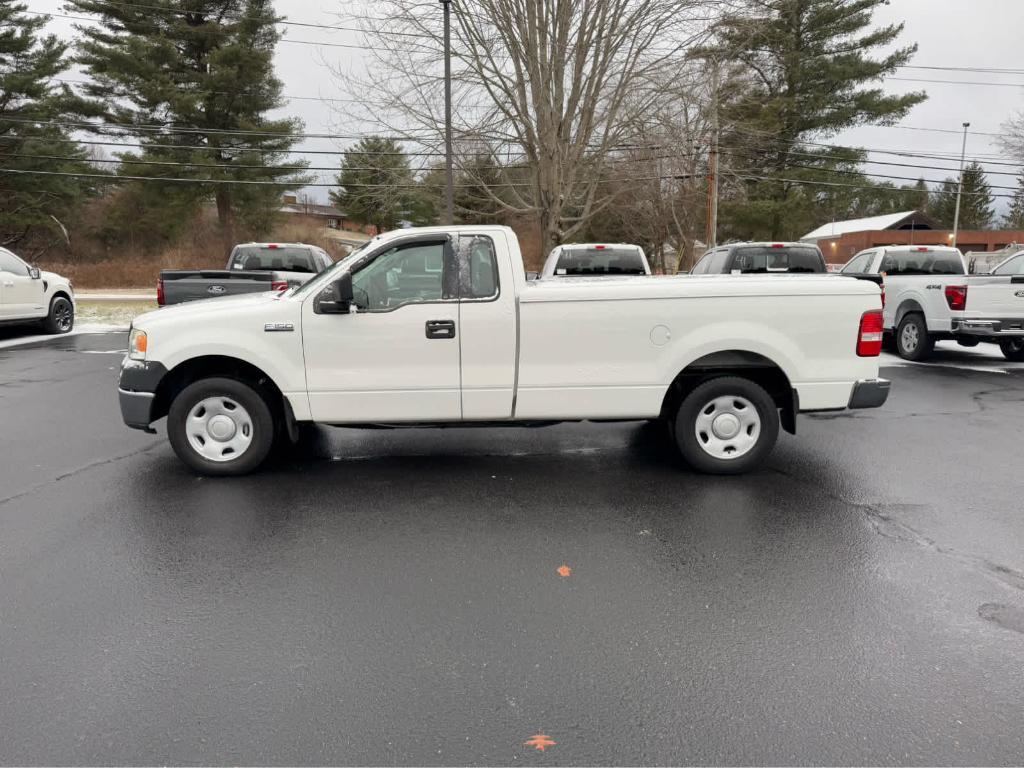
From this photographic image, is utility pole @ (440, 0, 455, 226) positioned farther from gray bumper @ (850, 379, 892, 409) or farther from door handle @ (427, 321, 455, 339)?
gray bumper @ (850, 379, 892, 409)

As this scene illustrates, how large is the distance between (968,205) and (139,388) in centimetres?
9125

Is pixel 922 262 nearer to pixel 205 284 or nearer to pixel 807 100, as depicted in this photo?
pixel 205 284

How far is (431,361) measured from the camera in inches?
215

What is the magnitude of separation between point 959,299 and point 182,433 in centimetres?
1123

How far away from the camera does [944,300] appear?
37.5 feet

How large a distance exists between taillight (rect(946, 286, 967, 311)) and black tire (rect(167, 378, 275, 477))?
10562 mm

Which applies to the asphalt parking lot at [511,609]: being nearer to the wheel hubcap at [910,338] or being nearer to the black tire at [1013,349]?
the wheel hubcap at [910,338]

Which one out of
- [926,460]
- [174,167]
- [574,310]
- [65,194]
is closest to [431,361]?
[574,310]

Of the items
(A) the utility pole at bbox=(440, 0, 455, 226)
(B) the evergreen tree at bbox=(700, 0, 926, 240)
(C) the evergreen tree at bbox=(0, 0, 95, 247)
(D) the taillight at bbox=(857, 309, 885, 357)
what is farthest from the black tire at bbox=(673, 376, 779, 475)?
(C) the evergreen tree at bbox=(0, 0, 95, 247)

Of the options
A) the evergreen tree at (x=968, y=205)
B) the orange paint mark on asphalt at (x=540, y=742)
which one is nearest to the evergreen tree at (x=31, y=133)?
the orange paint mark on asphalt at (x=540, y=742)

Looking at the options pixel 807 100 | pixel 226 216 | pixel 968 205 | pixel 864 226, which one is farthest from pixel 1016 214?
pixel 226 216

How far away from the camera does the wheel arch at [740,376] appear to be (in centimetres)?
553

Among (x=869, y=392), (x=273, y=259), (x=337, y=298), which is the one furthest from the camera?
(x=273, y=259)

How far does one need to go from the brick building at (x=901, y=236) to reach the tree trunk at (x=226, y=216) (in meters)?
42.8
